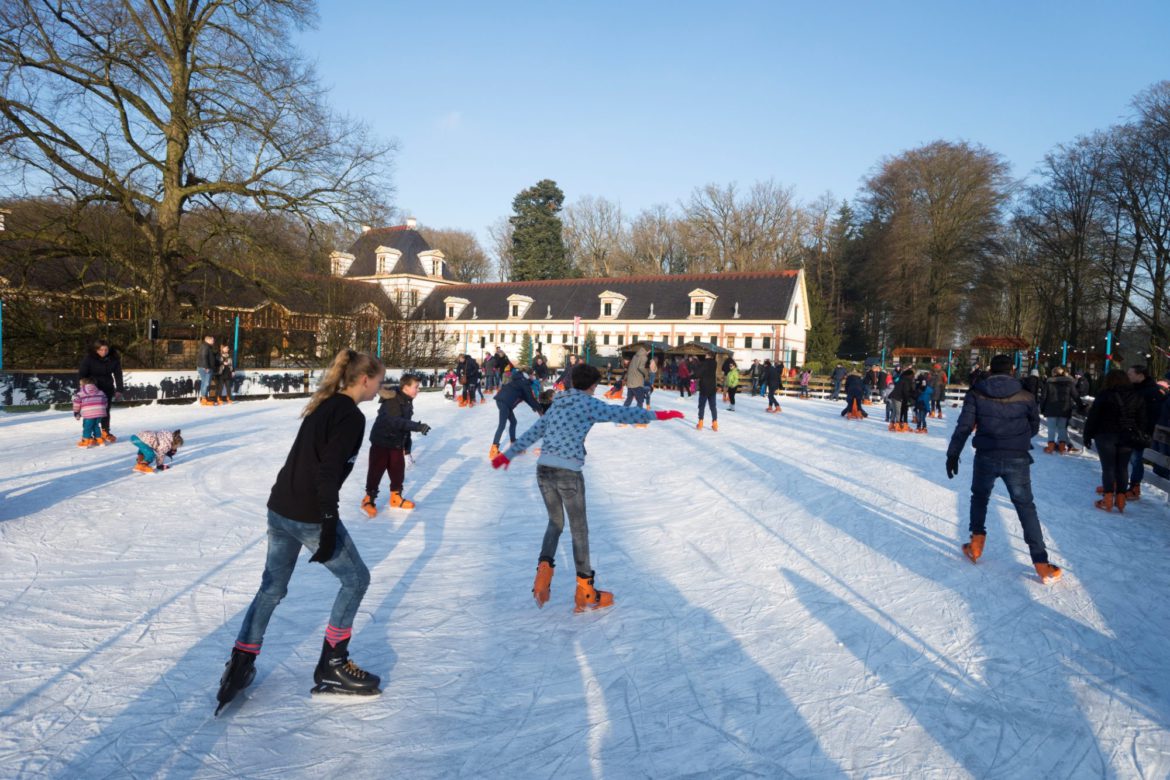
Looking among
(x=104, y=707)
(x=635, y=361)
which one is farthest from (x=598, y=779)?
(x=635, y=361)

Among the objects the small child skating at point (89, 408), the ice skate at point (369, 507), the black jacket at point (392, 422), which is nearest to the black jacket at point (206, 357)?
the small child skating at point (89, 408)

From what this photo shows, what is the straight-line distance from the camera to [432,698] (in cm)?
318

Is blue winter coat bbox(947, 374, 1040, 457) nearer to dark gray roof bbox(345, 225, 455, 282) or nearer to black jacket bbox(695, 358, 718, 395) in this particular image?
black jacket bbox(695, 358, 718, 395)

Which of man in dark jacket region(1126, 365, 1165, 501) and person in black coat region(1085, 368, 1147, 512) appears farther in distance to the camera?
man in dark jacket region(1126, 365, 1165, 501)

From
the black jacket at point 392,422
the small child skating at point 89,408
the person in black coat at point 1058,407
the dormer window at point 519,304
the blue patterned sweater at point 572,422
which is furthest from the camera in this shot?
the dormer window at point 519,304

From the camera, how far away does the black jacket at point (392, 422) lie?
20.2 ft

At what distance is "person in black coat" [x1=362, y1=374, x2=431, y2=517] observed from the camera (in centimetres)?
630

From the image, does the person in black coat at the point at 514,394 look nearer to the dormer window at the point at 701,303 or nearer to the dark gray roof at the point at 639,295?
the dark gray roof at the point at 639,295

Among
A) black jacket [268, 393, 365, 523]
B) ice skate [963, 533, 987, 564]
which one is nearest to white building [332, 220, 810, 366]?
ice skate [963, 533, 987, 564]

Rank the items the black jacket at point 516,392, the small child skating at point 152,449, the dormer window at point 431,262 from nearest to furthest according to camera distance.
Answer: the small child skating at point 152,449
the black jacket at point 516,392
the dormer window at point 431,262

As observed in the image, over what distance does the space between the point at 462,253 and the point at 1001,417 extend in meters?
71.8

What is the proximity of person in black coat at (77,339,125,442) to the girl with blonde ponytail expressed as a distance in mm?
7363

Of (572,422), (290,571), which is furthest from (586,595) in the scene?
(290,571)

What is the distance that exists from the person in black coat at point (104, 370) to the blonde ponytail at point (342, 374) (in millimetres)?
7504
